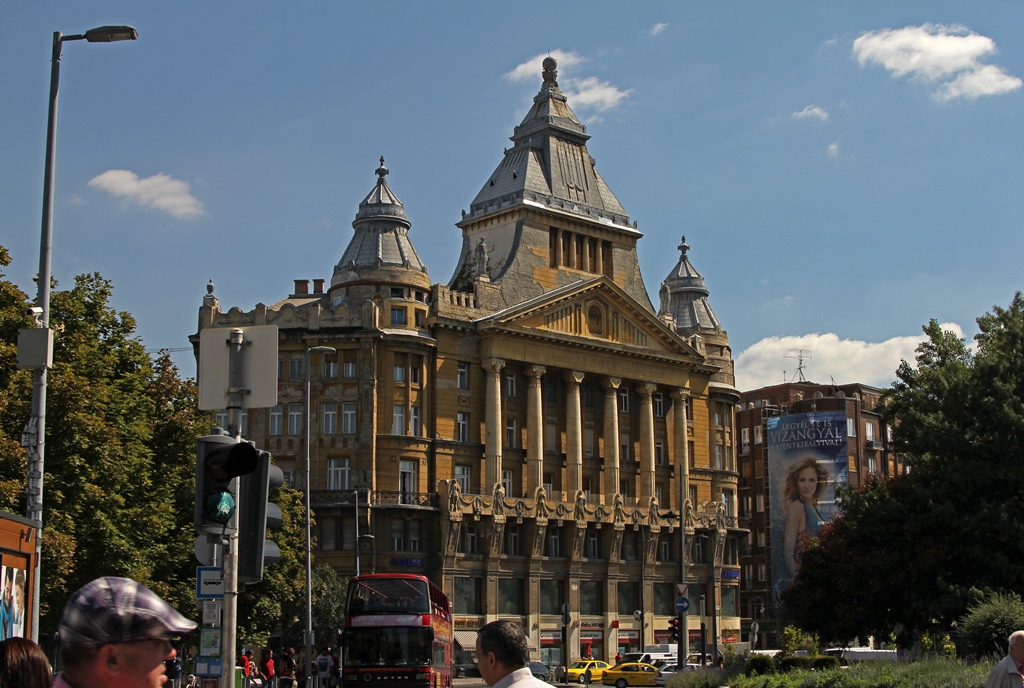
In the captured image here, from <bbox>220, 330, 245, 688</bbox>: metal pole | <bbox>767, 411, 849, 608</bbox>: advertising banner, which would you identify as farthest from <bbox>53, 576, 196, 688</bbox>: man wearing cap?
<bbox>767, 411, 849, 608</bbox>: advertising banner

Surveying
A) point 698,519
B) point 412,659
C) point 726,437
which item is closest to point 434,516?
point 698,519

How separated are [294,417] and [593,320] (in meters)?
19.5

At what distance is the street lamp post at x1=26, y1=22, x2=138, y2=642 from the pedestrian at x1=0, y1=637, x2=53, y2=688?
1531 cm

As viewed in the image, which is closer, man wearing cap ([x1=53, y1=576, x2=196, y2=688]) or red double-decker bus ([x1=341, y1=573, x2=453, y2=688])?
man wearing cap ([x1=53, y1=576, x2=196, y2=688])

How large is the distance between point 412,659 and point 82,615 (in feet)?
115

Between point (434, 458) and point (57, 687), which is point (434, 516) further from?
point (57, 687)

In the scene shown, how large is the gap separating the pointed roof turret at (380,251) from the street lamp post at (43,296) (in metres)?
52.7

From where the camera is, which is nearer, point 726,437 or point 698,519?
point 698,519

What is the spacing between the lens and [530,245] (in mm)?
83062

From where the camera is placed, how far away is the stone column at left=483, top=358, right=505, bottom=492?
77938 millimetres

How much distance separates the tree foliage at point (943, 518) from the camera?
43.9 metres

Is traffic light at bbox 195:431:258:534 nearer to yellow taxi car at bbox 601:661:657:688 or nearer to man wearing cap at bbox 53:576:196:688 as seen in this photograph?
man wearing cap at bbox 53:576:196:688

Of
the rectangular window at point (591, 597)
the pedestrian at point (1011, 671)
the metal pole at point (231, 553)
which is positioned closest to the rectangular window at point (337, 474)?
the rectangular window at point (591, 597)

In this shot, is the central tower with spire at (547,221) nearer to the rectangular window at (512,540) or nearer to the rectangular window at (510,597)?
the rectangular window at (512,540)
